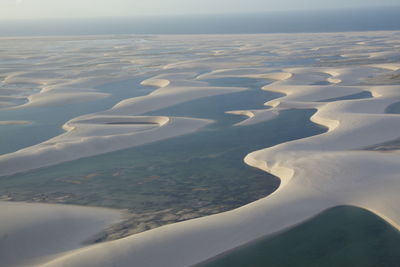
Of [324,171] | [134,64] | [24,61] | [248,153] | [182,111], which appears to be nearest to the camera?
[324,171]

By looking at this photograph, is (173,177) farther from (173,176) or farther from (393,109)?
(393,109)

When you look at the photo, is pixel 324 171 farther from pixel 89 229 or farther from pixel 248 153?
pixel 89 229

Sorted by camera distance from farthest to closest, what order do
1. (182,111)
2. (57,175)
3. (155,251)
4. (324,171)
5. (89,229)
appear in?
1. (182,111)
2. (57,175)
3. (324,171)
4. (89,229)
5. (155,251)

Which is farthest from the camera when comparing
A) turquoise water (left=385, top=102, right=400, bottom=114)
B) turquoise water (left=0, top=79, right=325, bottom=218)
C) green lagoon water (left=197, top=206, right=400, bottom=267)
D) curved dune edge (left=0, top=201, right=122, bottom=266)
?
turquoise water (left=385, top=102, right=400, bottom=114)

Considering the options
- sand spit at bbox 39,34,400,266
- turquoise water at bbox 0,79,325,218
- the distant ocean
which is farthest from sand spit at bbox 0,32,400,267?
the distant ocean

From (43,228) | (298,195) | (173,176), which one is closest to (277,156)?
(173,176)

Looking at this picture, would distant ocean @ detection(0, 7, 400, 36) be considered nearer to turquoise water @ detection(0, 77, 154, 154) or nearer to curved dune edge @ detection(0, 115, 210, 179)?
turquoise water @ detection(0, 77, 154, 154)

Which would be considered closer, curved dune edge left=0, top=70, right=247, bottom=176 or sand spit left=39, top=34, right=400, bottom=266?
sand spit left=39, top=34, right=400, bottom=266

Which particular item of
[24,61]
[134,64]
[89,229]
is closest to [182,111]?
[89,229]
